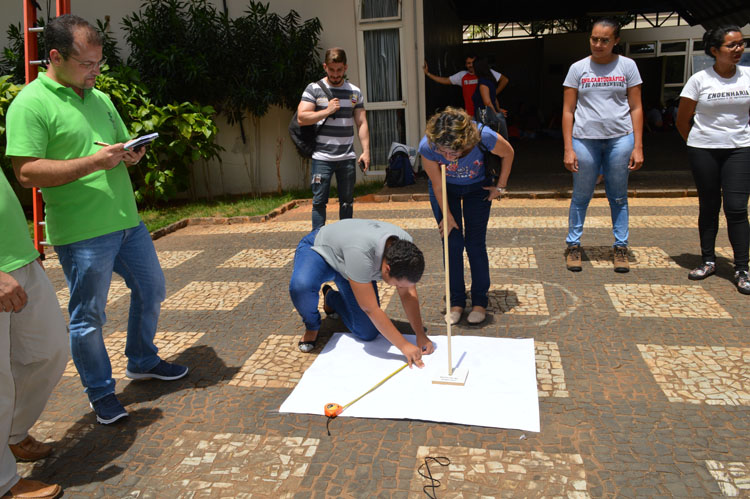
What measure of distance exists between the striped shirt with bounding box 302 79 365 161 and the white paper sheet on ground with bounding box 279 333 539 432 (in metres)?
2.07

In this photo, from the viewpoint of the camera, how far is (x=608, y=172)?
492 centimetres

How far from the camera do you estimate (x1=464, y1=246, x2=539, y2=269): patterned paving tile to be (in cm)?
532

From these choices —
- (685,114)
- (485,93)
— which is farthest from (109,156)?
(485,93)

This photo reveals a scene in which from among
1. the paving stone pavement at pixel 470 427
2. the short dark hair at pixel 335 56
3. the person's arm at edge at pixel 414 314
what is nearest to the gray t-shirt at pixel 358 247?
the person's arm at edge at pixel 414 314

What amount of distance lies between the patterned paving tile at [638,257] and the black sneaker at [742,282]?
0.57 m

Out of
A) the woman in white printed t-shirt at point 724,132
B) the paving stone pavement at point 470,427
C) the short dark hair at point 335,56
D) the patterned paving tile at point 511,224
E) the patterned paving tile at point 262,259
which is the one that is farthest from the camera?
the patterned paving tile at point 511,224

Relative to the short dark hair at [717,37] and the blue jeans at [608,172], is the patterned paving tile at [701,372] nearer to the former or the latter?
the blue jeans at [608,172]

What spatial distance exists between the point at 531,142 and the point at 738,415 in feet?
46.8

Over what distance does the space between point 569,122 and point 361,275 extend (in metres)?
2.70

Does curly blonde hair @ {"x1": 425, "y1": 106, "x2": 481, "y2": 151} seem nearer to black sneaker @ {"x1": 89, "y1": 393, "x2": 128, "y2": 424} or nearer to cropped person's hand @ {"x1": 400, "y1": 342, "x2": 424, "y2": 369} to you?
cropped person's hand @ {"x1": 400, "y1": 342, "x2": 424, "y2": 369}

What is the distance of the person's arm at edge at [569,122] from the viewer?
484 cm

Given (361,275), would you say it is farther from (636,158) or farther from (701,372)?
(636,158)

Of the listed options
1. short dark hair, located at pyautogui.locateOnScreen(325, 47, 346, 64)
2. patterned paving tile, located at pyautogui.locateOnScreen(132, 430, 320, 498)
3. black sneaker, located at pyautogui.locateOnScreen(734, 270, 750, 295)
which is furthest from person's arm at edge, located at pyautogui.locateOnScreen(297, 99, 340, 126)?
black sneaker, located at pyautogui.locateOnScreen(734, 270, 750, 295)

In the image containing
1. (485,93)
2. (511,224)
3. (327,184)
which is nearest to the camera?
(327,184)
